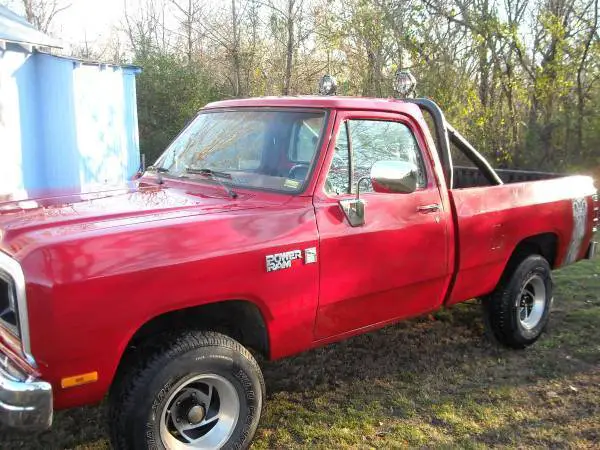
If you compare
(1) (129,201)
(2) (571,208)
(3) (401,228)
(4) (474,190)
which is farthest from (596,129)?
(1) (129,201)

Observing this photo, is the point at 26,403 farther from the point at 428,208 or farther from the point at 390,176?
the point at 428,208

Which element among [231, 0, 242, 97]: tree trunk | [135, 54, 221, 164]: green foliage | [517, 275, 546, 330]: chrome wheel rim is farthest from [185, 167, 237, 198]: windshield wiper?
[231, 0, 242, 97]: tree trunk

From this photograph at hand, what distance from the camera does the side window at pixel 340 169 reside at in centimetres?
338

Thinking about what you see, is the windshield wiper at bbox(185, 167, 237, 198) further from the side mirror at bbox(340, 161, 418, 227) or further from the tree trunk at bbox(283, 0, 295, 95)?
the tree trunk at bbox(283, 0, 295, 95)

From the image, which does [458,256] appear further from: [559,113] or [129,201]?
[559,113]

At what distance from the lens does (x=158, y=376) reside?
8.67 feet

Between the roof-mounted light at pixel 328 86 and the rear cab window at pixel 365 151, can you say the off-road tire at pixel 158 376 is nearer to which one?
the rear cab window at pixel 365 151

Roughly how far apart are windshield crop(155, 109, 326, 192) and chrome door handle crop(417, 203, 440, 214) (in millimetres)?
854

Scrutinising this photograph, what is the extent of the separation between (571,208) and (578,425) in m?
2.00

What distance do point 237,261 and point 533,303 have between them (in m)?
3.13

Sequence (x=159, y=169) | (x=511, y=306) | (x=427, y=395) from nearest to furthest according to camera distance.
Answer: (x=427, y=395) < (x=159, y=169) < (x=511, y=306)

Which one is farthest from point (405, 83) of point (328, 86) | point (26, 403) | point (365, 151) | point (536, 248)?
point (26, 403)

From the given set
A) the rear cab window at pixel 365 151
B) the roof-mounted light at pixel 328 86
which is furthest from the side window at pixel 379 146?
the roof-mounted light at pixel 328 86

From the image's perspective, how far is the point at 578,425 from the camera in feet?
11.7
